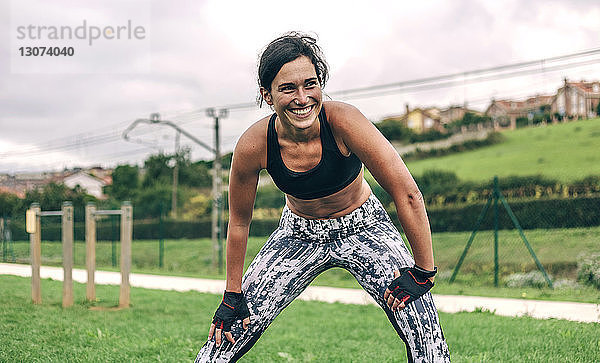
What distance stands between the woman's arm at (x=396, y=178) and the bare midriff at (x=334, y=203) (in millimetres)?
299

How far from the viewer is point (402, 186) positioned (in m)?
2.62

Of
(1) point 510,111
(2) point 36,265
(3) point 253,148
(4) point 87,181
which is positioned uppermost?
(1) point 510,111

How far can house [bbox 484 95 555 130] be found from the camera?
3269 cm

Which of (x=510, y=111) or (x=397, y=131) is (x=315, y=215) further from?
(x=397, y=131)

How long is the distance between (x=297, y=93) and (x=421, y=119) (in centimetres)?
3569

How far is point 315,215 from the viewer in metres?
3.03

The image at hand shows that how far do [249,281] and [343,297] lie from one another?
6.98 m

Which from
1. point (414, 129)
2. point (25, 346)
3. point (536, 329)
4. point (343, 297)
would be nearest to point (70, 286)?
point (25, 346)

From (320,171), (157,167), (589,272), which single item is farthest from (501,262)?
(157,167)

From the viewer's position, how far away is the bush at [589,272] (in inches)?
415

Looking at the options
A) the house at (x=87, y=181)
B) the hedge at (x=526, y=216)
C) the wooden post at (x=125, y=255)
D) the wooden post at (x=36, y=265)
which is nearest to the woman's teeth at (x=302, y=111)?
the wooden post at (x=125, y=255)

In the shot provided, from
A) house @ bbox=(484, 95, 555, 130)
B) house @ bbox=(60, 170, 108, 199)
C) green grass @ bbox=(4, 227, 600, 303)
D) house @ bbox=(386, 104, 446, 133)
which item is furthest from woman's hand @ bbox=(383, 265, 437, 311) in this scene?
house @ bbox=(60, 170, 108, 199)

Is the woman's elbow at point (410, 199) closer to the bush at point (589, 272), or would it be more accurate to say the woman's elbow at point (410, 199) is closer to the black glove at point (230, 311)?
the black glove at point (230, 311)

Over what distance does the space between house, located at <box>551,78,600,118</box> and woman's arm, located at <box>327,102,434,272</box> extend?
23051 millimetres
